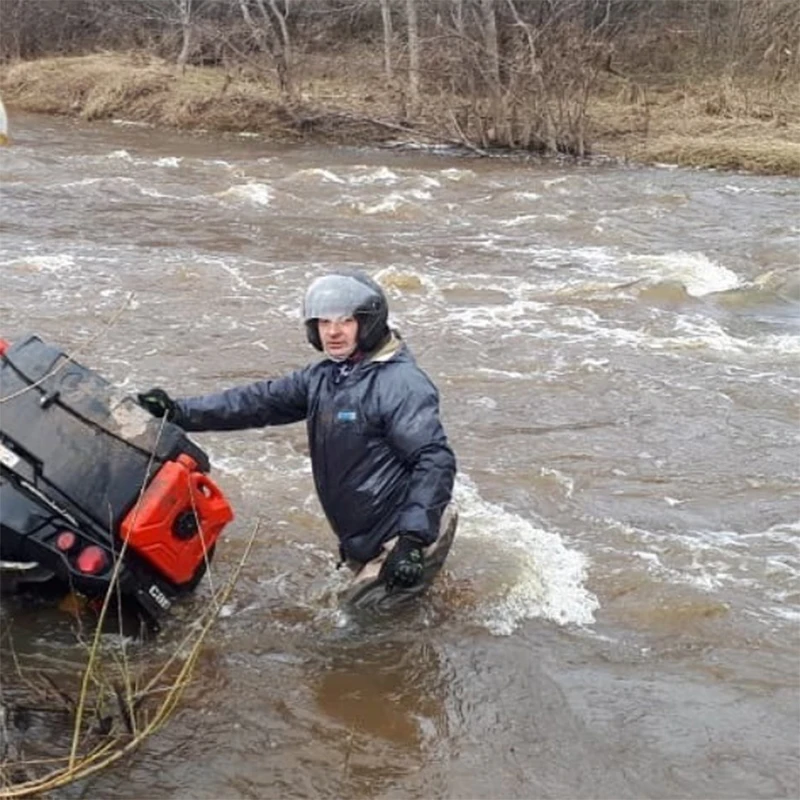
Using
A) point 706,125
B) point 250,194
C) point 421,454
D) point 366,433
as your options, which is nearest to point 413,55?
point 706,125

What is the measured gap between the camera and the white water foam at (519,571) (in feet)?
18.6

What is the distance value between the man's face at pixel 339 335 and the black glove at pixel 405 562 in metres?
0.77

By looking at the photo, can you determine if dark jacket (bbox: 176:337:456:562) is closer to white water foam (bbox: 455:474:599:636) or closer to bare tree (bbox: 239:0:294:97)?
white water foam (bbox: 455:474:599:636)

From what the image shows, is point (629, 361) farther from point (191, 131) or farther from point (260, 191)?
point (191, 131)

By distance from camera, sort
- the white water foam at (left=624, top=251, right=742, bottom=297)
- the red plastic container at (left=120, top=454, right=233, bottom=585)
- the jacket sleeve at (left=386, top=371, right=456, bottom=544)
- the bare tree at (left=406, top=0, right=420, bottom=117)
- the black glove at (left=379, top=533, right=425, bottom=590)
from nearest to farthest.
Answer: the red plastic container at (left=120, top=454, right=233, bottom=585) → the black glove at (left=379, top=533, right=425, bottom=590) → the jacket sleeve at (left=386, top=371, right=456, bottom=544) → the white water foam at (left=624, top=251, right=742, bottom=297) → the bare tree at (left=406, top=0, right=420, bottom=117)

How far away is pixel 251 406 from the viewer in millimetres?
5258

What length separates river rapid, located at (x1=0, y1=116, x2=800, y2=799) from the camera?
14.9ft

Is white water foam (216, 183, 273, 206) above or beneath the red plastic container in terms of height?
beneath

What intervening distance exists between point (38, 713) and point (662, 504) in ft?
13.3

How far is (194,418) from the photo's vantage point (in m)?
5.18

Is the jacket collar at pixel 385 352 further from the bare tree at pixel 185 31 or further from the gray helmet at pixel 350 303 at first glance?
the bare tree at pixel 185 31

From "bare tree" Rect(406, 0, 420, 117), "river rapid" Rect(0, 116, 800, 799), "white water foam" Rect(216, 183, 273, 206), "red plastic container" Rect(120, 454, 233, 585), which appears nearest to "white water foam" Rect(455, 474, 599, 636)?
"river rapid" Rect(0, 116, 800, 799)

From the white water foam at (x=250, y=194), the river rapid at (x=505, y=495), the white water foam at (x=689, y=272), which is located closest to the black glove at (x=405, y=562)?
the river rapid at (x=505, y=495)

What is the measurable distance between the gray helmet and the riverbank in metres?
18.1
